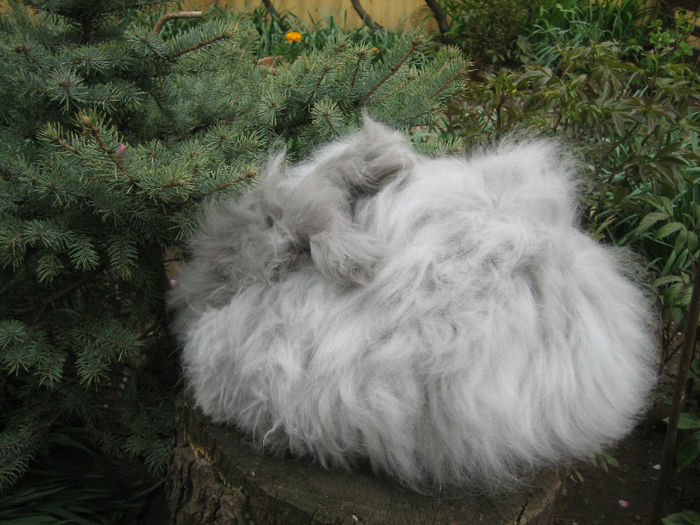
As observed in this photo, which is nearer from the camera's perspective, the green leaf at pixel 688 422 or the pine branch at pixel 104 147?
the pine branch at pixel 104 147

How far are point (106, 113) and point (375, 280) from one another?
2.93ft

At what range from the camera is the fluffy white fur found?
1.04 m

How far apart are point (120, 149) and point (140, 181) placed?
0.07 metres

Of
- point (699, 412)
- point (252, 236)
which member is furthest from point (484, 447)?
point (699, 412)

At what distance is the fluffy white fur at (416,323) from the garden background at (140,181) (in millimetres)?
209

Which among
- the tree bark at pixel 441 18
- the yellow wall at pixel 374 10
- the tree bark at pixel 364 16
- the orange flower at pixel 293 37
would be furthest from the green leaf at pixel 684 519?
the yellow wall at pixel 374 10

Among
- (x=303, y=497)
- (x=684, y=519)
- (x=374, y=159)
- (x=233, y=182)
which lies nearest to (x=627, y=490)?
(x=684, y=519)

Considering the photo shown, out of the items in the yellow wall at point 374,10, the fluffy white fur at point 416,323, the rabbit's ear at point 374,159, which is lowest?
the yellow wall at point 374,10

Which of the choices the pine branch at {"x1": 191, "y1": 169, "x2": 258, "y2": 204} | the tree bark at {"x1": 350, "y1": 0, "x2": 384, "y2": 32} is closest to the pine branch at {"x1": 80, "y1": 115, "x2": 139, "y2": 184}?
the pine branch at {"x1": 191, "y1": 169, "x2": 258, "y2": 204}

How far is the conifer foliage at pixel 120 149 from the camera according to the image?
A: 4.30ft

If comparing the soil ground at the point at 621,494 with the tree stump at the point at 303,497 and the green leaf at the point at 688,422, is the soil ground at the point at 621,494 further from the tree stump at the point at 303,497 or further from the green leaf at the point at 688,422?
the tree stump at the point at 303,497

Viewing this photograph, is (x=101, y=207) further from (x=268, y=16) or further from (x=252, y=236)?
(x=268, y=16)

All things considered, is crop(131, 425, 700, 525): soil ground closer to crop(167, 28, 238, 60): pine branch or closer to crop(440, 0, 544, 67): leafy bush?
crop(167, 28, 238, 60): pine branch

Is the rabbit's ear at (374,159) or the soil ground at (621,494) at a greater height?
the rabbit's ear at (374,159)
